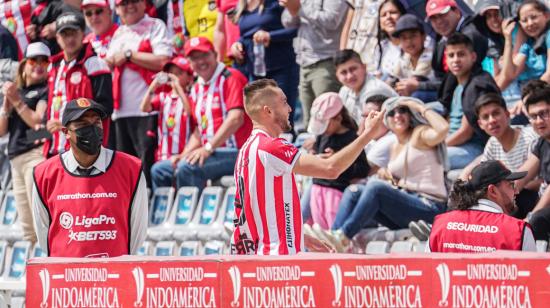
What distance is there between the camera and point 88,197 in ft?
29.8

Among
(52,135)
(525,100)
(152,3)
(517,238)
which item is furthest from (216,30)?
(517,238)

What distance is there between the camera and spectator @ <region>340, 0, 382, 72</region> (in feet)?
46.4

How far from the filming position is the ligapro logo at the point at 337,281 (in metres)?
6.13

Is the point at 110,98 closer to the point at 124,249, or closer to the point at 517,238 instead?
the point at 124,249

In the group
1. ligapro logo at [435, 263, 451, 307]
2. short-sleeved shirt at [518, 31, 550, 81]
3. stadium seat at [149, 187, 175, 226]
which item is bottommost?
ligapro logo at [435, 263, 451, 307]

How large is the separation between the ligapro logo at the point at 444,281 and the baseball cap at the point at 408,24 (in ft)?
24.5

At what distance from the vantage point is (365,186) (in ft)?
39.2

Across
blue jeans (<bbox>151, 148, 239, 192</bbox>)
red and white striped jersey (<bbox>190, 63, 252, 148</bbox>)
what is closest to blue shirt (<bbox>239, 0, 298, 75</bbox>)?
red and white striped jersey (<bbox>190, 63, 252, 148</bbox>)

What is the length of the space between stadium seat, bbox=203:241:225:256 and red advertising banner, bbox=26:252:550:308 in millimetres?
5854

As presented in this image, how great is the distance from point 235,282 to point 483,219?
2.37m

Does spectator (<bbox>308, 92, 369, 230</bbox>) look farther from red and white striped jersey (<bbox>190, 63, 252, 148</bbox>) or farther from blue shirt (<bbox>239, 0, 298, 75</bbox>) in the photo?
blue shirt (<bbox>239, 0, 298, 75</bbox>)

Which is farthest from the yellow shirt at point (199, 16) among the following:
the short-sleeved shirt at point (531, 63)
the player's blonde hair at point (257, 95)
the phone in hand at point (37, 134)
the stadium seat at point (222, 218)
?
the player's blonde hair at point (257, 95)

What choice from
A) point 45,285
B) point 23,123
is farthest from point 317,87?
point 45,285

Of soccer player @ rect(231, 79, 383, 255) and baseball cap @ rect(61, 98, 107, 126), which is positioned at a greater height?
baseball cap @ rect(61, 98, 107, 126)
